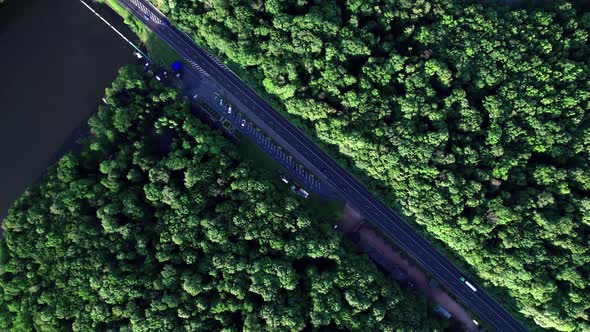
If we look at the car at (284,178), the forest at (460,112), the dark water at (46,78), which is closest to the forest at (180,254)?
the car at (284,178)

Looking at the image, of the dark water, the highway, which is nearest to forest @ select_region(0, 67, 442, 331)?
the highway

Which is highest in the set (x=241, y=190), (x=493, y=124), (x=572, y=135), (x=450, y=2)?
(x=450, y=2)

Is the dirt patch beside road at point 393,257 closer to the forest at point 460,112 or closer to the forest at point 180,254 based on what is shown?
the forest at point 180,254

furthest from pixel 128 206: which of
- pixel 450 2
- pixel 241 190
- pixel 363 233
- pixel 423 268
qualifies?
pixel 450 2

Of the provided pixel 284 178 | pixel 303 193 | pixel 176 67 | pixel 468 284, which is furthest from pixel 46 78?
pixel 468 284

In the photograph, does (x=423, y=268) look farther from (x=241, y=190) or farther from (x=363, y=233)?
(x=241, y=190)

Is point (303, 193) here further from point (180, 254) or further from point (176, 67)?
point (176, 67)
